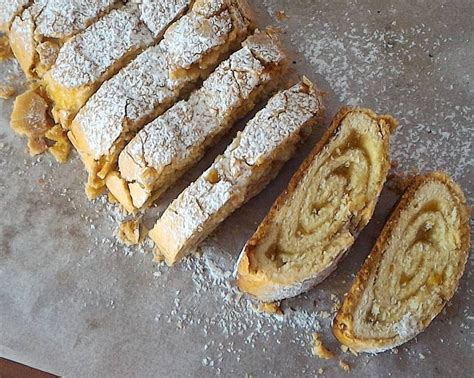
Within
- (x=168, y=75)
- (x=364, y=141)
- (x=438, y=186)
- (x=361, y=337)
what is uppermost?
(x=168, y=75)

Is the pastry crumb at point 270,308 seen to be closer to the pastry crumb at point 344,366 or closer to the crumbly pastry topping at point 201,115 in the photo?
the pastry crumb at point 344,366

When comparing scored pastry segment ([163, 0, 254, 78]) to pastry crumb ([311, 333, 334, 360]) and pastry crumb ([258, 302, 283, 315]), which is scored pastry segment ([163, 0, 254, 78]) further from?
pastry crumb ([311, 333, 334, 360])

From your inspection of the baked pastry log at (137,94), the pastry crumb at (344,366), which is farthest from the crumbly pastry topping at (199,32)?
the pastry crumb at (344,366)

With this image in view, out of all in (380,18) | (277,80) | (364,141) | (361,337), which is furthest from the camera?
(380,18)

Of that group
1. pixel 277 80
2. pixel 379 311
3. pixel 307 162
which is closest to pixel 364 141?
pixel 307 162

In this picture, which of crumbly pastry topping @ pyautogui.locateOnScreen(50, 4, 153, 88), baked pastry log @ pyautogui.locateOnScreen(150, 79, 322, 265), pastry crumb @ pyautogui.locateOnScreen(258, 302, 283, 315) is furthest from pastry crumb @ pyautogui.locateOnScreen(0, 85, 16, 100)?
pastry crumb @ pyautogui.locateOnScreen(258, 302, 283, 315)

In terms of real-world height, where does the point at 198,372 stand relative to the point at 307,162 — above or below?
below

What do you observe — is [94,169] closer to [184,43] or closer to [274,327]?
[184,43]
